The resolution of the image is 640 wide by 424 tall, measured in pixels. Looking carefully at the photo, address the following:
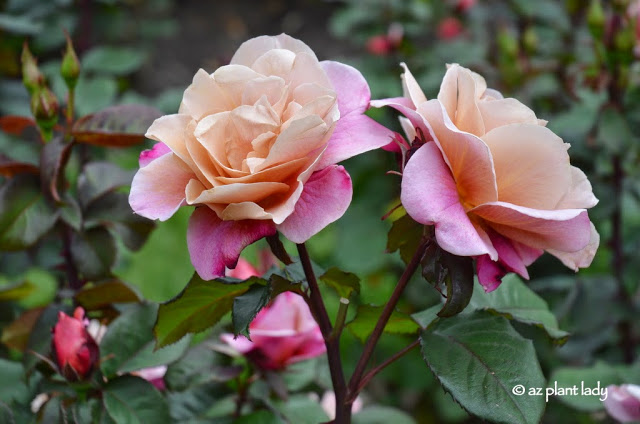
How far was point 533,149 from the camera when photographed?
0.55m

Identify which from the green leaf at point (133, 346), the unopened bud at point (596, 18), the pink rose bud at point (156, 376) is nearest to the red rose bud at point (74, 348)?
the green leaf at point (133, 346)

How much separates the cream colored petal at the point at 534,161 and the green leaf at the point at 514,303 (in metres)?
0.16

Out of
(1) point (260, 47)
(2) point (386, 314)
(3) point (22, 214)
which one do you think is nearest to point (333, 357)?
(2) point (386, 314)

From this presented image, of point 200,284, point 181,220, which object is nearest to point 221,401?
point 200,284

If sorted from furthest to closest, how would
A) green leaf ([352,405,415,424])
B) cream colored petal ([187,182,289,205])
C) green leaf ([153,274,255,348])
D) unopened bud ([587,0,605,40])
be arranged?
unopened bud ([587,0,605,40]), green leaf ([352,405,415,424]), green leaf ([153,274,255,348]), cream colored petal ([187,182,289,205])

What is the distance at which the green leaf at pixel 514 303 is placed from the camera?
28.3 inches

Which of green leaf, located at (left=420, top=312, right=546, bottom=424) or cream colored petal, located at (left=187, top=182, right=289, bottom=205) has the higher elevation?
cream colored petal, located at (left=187, top=182, right=289, bottom=205)

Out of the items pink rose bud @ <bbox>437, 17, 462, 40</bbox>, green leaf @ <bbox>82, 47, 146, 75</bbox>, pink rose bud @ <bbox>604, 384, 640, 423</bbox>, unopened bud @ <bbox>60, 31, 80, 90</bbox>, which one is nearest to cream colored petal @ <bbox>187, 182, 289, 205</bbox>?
unopened bud @ <bbox>60, 31, 80, 90</bbox>

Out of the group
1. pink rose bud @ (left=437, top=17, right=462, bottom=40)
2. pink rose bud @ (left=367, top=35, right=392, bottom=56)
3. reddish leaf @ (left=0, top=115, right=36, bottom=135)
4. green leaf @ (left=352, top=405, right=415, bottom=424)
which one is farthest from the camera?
pink rose bud @ (left=437, top=17, right=462, bottom=40)

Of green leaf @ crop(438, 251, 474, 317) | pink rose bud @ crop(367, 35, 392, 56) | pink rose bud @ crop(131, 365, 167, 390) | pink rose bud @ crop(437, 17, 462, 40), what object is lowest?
pink rose bud @ crop(437, 17, 462, 40)

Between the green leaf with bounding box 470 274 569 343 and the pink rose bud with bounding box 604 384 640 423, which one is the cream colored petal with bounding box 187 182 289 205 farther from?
the pink rose bud with bounding box 604 384 640 423

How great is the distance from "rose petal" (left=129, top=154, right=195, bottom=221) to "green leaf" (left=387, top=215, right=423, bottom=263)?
18cm

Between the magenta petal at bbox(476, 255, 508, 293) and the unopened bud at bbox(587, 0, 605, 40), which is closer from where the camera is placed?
the magenta petal at bbox(476, 255, 508, 293)

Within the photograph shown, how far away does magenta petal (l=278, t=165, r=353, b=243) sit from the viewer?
542mm
